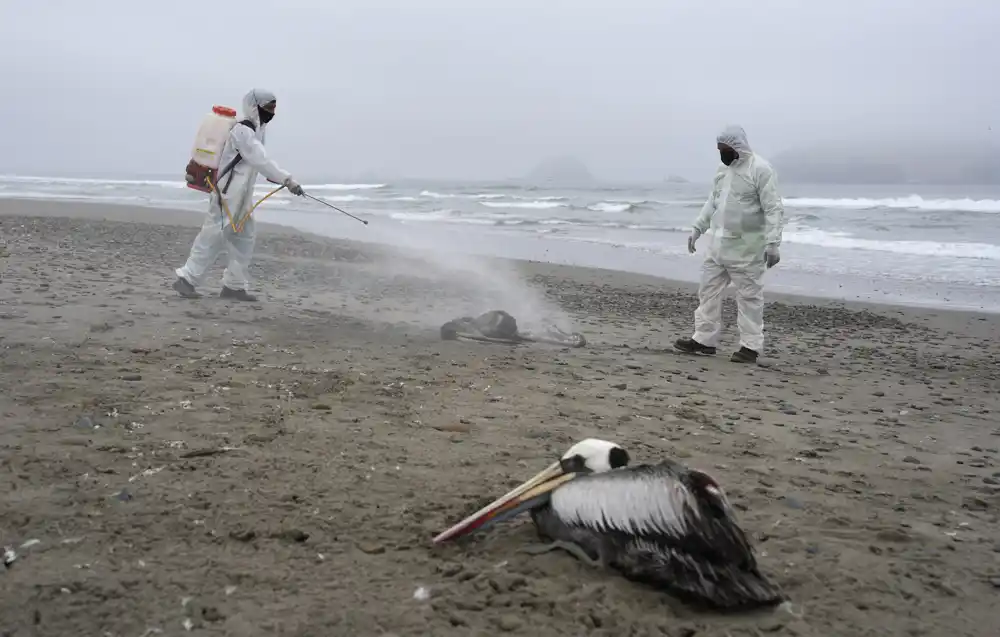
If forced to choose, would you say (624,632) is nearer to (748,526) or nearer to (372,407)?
(748,526)

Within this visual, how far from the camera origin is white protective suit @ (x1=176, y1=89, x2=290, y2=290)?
8375mm

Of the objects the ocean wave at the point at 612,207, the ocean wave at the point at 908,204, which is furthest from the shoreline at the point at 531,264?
the ocean wave at the point at 908,204

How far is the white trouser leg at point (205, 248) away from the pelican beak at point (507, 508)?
6311 mm

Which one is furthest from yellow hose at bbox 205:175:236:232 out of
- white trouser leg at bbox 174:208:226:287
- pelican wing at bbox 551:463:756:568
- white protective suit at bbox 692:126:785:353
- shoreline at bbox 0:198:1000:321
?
pelican wing at bbox 551:463:756:568

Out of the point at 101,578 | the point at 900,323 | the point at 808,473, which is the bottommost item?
the point at 101,578

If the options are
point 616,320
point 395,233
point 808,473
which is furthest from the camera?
point 395,233

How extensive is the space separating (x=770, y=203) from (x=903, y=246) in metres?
15.4

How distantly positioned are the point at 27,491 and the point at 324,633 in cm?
178

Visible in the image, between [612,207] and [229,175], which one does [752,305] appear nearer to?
[229,175]

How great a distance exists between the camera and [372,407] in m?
5.12

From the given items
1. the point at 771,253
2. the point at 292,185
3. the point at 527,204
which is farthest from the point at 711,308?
the point at 527,204

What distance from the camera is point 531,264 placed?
15109 mm

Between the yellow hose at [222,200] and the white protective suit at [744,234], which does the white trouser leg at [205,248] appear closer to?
the yellow hose at [222,200]

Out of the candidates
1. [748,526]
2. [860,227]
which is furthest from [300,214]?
[748,526]
